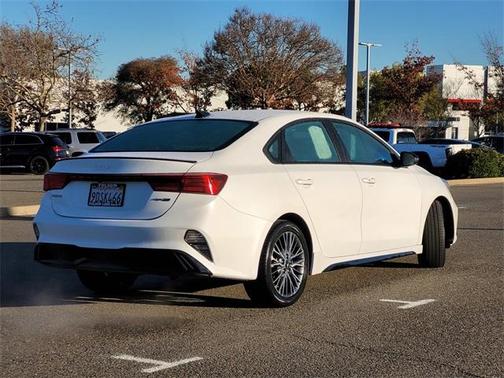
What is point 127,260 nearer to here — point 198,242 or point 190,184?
point 198,242

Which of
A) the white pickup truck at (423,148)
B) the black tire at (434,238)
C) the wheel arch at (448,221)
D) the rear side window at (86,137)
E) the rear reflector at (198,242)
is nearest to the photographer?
the rear reflector at (198,242)

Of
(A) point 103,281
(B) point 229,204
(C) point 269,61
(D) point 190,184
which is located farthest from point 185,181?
(C) point 269,61

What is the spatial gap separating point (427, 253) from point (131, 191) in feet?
12.3

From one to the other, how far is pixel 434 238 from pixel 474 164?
17.2 meters

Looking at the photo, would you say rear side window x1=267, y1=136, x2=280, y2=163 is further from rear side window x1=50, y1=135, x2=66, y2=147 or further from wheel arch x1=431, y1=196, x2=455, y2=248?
rear side window x1=50, y1=135, x2=66, y2=147

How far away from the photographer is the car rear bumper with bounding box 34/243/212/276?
17.7 ft

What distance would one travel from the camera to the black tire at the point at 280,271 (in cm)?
582

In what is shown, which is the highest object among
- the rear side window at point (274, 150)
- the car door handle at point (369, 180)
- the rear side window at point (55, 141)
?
the rear side window at point (55, 141)

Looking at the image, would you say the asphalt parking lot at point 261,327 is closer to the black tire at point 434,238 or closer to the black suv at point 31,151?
the black tire at point 434,238

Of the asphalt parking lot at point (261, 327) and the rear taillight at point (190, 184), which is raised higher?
the rear taillight at point (190, 184)

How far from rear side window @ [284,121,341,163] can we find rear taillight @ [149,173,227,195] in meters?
1.03

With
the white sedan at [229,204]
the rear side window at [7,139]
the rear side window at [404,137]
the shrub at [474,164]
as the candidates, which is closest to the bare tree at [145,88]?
the rear side window at [7,139]

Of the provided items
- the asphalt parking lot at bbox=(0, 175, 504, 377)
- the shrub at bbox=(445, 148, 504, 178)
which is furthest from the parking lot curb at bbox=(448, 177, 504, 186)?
the asphalt parking lot at bbox=(0, 175, 504, 377)

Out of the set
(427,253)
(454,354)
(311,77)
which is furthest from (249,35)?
(454,354)
